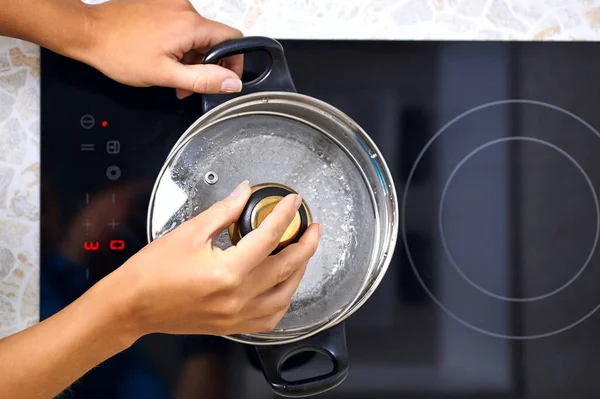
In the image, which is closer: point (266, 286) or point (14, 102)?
point (266, 286)

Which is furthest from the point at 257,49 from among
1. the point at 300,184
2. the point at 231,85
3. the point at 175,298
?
the point at 175,298

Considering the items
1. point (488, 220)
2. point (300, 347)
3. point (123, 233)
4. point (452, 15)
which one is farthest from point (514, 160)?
point (123, 233)

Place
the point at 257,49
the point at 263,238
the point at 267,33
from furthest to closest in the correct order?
the point at 267,33
the point at 257,49
the point at 263,238

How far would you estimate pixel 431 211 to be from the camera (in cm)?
68

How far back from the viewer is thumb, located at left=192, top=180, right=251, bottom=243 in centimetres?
46

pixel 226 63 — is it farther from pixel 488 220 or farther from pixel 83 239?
pixel 488 220

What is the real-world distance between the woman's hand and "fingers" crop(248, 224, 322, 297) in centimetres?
22

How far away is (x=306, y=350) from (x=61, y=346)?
26 cm

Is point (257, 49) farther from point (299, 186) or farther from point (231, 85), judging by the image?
point (299, 186)

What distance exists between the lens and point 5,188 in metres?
0.66

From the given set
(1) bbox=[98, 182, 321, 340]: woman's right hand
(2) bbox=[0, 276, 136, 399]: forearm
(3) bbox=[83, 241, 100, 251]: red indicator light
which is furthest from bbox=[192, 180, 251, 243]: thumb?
(3) bbox=[83, 241, 100, 251]: red indicator light

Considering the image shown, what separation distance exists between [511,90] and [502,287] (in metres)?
0.25

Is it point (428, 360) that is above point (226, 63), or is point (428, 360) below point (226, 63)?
below

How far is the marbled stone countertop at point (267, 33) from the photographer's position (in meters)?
0.66
